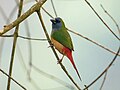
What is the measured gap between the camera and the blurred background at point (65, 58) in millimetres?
860

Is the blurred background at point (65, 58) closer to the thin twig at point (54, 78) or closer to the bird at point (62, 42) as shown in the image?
the thin twig at point (54, 78)

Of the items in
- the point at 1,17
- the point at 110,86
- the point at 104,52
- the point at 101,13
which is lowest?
the point at 110,86

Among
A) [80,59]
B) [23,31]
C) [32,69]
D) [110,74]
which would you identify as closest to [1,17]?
[23,31]

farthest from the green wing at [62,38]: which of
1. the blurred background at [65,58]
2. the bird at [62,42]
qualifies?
the blurred background at [65,58]

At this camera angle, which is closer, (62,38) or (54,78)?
(62,38)

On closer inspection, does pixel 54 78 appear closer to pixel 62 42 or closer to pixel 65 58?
pixel 65 58

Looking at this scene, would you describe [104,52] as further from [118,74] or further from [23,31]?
[23,31]

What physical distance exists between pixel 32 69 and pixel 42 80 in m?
0.06

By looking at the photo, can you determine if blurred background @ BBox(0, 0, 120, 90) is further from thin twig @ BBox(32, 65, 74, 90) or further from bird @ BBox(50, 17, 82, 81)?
bird @ BBox(50, 17, 82, 81)

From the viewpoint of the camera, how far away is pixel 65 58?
0.90m

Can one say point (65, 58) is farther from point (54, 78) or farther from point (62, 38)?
point (62, 38)

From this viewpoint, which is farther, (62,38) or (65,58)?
(65,58)

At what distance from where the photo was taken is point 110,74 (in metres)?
0.92

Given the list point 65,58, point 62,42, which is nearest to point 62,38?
point 62,42
